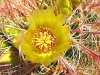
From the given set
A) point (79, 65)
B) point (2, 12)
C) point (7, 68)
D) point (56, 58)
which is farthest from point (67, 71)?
point (2, 12)

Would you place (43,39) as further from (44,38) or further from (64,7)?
(64,7)

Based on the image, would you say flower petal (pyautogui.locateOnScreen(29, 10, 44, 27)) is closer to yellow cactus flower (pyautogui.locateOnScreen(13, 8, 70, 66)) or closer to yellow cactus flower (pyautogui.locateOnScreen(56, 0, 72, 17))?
yellow cactus flower (pyautogui.locateOnScreen(13, 8, 70, 66))

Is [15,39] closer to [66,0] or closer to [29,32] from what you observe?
[29,32]

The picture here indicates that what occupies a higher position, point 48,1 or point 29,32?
point 48,1

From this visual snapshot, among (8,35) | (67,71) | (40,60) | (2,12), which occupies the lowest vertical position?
(67,71)

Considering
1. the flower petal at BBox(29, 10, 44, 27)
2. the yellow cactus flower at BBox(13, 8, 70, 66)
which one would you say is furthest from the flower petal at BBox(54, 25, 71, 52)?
the flower petal at BBox(29, 10, 44, 27)

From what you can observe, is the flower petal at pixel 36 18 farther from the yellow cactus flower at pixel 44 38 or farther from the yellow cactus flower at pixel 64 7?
the yellow cactus flower at pixel 64 7

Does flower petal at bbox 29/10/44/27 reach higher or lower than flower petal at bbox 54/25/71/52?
higher

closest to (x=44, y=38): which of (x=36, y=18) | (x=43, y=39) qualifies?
(x=43, y=39)
